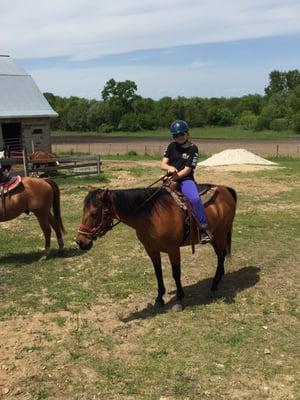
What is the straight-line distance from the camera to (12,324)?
20.0 ft

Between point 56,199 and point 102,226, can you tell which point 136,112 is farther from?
point 102,226

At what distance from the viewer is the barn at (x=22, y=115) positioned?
21886 millimetres

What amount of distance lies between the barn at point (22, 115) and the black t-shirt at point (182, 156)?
16128 mm

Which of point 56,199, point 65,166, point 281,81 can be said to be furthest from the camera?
point 281,81

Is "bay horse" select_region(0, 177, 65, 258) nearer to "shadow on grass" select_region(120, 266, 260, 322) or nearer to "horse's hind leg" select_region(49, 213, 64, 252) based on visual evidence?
"horse's hind leg" select_region(49, 213, 64, 252)

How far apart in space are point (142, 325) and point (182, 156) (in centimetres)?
219

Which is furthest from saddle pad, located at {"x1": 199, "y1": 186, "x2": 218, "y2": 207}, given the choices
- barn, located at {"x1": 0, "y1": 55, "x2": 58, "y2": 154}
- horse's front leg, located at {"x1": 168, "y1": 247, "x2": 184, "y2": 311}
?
barn, located at {"x1": 0, "y1": 55, "x2": 58, "y2": 154}

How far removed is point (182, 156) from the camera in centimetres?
633

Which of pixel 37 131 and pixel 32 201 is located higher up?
pixel 37 131

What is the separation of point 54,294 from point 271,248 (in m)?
4.28

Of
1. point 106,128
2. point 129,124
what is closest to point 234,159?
point 129,124

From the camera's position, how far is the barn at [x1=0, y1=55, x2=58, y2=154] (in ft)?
71.8

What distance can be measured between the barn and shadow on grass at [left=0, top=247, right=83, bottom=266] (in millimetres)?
12918

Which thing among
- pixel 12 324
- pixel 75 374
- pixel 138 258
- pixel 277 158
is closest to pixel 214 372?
pixel 75 374
